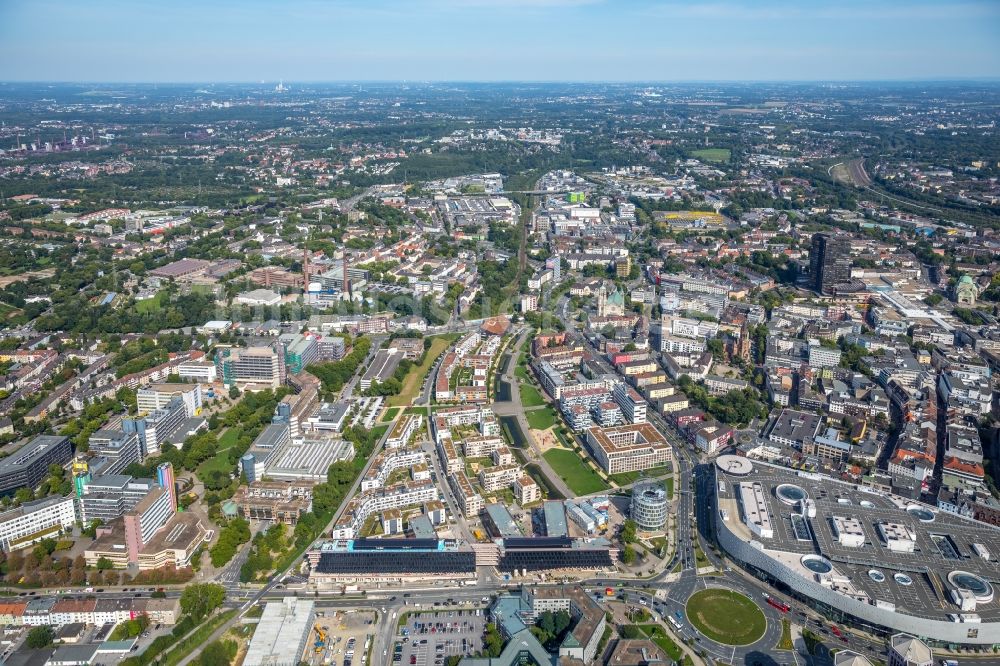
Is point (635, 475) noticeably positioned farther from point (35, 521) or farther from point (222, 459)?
point (35, 521)

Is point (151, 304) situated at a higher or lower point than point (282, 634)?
higher

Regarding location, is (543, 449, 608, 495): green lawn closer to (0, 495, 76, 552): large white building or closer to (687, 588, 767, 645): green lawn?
(687, 588, 767, 645): green lawn

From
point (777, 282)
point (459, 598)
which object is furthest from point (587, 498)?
point (777, 282)

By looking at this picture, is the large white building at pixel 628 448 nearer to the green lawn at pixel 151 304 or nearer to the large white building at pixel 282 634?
the large white building at pixel 282 634

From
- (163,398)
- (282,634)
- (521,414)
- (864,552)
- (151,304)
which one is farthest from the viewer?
(151,304)

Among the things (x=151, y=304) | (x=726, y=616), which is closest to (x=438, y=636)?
(x=726, y=616)

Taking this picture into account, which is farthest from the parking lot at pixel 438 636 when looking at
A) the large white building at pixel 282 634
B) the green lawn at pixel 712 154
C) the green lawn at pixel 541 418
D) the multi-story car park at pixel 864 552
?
the green lawn at pixel 712 154

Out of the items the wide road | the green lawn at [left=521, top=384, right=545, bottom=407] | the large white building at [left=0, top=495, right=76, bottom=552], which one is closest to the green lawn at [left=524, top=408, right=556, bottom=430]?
the wide road
